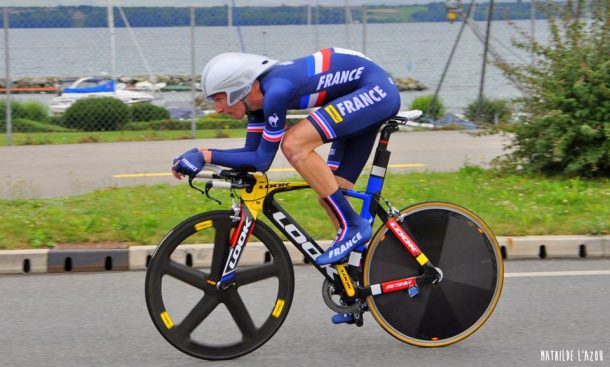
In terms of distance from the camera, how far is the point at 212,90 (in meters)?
4.84

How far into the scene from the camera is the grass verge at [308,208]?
7656 mm

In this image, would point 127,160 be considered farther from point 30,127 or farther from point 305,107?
point 305,107

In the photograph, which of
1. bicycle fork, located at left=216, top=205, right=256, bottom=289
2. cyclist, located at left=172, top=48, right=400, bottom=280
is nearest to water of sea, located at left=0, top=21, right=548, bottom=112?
cyclist, located at left=172, top=48, right=400, bottom=280

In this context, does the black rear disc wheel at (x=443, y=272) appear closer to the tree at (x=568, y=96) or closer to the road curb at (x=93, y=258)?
the road curb at (x=93, y=258)

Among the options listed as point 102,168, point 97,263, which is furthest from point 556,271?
point 102,168

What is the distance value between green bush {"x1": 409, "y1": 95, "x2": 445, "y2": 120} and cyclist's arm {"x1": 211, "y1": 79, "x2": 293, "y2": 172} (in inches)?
503

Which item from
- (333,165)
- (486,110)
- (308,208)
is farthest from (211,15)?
(333,165)

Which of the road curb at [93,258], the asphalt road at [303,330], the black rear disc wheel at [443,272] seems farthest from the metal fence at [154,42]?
the black rear disc wheel at [443,272]

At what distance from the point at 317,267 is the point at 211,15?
1112cm

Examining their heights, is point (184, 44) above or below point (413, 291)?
below

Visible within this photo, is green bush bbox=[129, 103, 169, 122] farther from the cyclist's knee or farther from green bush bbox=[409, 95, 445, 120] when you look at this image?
the cyclist's knee

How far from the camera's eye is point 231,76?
481 cm

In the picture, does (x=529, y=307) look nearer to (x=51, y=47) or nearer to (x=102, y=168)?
(x=102, y=168)

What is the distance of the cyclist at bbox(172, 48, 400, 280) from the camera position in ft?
15.9
